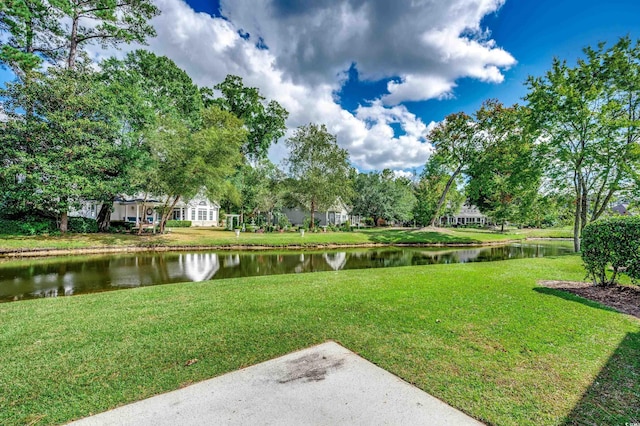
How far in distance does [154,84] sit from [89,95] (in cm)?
899

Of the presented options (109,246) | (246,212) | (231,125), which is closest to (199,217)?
(246,212)

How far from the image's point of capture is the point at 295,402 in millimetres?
2285

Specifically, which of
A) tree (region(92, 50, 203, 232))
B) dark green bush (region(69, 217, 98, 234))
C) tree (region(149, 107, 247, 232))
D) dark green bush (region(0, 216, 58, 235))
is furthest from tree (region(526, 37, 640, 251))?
dark green bush (region(0, 216, 58, 235))

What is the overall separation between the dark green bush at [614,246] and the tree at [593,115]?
11.1m

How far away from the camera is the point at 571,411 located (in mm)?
2225

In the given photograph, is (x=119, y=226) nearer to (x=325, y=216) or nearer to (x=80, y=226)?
(x=80, y=226)

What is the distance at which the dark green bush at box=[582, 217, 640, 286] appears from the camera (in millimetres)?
5316

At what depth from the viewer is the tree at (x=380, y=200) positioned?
130 ft

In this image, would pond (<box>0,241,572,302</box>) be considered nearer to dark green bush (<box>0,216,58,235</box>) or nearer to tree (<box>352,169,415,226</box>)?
dark green bush (<box>0,216,58,235</box>)

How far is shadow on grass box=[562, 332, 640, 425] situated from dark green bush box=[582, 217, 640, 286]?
3.36 meters

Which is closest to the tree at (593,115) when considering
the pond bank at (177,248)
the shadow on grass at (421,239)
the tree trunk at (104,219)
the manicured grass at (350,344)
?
the shadow on grass at (421,239)

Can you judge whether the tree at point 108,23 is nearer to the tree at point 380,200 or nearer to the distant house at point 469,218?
the tree at point 380,200

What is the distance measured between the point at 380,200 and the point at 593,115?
2610cm

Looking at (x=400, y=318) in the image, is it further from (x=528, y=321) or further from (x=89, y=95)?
(x=89, y=95)
